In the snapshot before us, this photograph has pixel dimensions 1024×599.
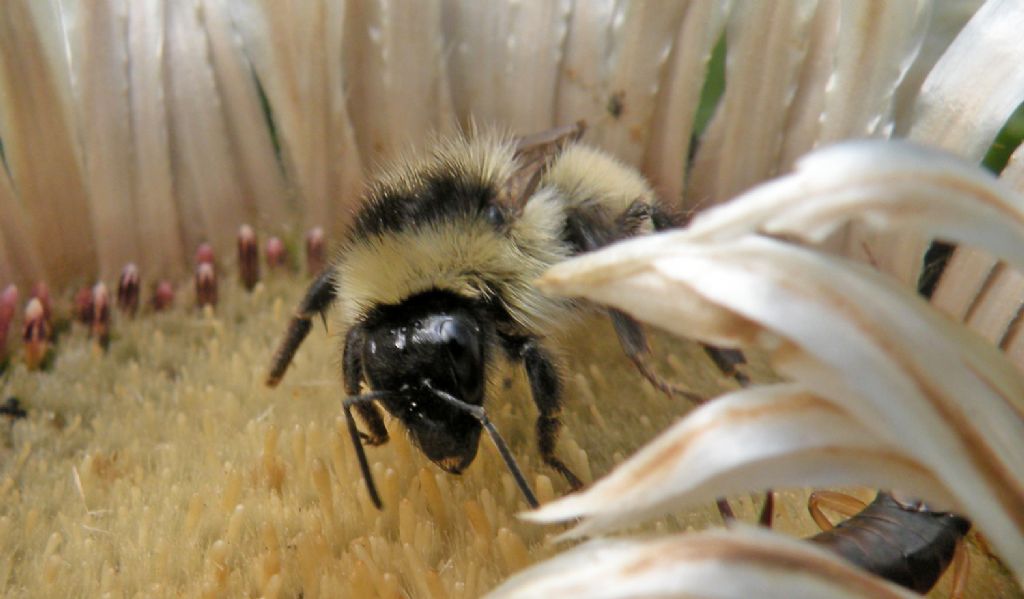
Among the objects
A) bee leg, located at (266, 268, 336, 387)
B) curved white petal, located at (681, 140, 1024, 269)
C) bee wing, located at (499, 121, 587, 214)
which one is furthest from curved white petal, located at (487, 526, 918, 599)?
bee leg, located at (266, 268, 336, 387)

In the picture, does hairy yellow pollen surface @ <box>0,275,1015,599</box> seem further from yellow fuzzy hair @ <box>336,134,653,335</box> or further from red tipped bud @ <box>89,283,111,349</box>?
yellow fuzzy hair @ <box>336,134,653,335</box>

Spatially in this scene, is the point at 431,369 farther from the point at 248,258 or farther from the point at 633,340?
the point at 248,258

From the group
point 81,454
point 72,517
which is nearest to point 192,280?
point 81,454

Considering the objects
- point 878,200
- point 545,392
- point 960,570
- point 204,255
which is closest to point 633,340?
point 545,392

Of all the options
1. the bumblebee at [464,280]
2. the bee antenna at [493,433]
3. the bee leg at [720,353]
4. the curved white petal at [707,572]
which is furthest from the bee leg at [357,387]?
the curved white petal at [707,572]

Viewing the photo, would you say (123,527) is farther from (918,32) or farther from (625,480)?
(918,32)
